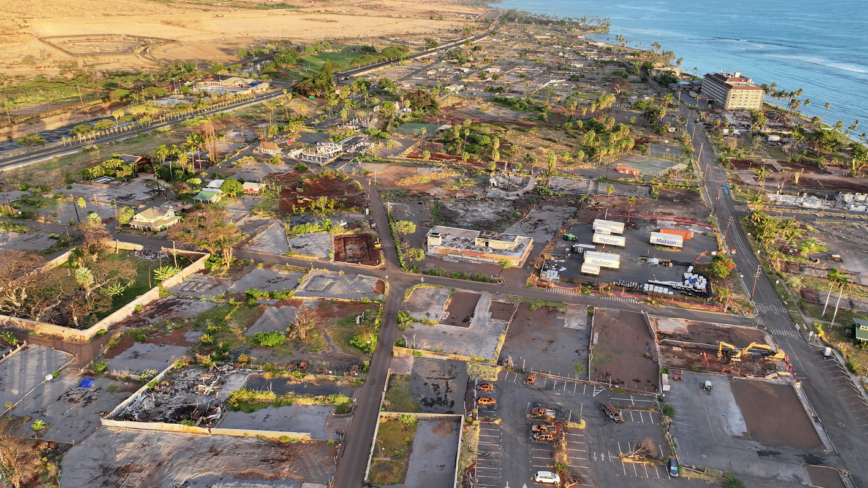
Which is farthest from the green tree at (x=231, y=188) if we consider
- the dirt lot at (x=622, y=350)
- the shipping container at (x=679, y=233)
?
the shipping container at (x=679, y=233)

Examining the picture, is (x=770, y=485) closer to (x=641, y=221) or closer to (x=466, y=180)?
(x=641, y=221)

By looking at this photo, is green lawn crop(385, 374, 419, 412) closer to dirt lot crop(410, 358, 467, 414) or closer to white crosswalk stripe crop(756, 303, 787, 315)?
dirt lot crop(410, 358, 467, 414)

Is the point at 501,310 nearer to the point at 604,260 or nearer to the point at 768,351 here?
the point at 604,260

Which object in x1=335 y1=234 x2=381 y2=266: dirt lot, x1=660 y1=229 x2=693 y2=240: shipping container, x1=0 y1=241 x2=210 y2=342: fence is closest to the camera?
x1=0 y1=241 x2=210 y2=342: fence

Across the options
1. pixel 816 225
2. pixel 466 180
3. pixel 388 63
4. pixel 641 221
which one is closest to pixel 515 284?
pixel 641 221

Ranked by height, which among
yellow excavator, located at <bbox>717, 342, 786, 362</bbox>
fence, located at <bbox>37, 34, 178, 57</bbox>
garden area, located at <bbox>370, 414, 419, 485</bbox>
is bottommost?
garden area, located at <bbox>370, 414, 419, 485</bbox>

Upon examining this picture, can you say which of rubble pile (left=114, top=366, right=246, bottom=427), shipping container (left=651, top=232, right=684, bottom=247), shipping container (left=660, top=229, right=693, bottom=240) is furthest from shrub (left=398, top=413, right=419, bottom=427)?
shipping container (left=660, top=229, right=693, bottom=240)
